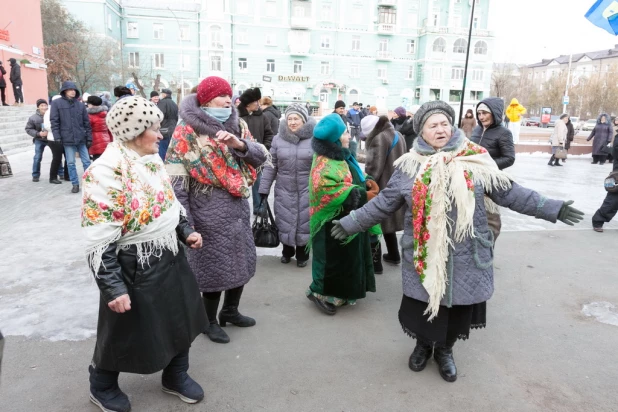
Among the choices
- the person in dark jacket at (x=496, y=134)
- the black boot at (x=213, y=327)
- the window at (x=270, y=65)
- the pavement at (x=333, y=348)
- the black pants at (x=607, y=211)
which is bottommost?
the pavement at (x=333, y=348)

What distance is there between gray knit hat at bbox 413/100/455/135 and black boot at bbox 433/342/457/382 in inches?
56.4

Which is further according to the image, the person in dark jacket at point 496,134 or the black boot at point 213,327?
the person in dark jacket at point 496,134

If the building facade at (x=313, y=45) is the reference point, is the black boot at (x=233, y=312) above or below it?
below

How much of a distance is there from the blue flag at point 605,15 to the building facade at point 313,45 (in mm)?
35781

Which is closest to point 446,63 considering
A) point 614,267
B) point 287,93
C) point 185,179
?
point 287,93

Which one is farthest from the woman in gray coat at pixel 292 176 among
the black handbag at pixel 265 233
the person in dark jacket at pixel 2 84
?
the person in dark jacket at pixel 2 84

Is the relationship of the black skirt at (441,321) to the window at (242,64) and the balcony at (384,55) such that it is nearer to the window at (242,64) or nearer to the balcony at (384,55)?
the window at (242,64)

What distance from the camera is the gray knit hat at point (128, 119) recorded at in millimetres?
2297

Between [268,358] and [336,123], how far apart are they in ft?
6.16

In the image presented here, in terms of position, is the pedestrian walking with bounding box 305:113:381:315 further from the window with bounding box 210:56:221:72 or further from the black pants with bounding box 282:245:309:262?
the window with bounding box 210:56:221:72

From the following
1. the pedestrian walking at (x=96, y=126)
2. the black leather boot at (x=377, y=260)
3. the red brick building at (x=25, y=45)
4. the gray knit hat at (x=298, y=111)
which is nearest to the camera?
the gray knit hat at (x=298, y=111)

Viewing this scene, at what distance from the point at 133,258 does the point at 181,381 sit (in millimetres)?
852

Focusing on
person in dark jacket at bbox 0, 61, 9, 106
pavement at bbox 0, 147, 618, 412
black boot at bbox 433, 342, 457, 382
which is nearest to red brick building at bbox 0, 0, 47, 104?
person in dark jacket at bbox 0, 61, 9, 106

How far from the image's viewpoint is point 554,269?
516 cm
